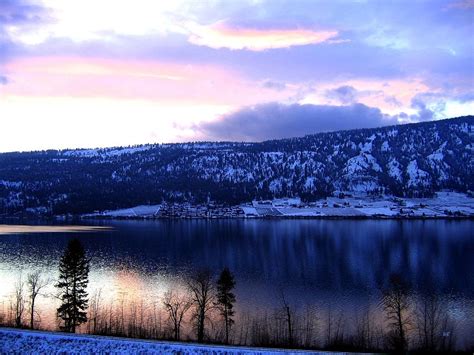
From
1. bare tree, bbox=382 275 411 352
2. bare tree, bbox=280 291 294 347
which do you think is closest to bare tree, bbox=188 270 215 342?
bare tree, bbox=280 291 294 347

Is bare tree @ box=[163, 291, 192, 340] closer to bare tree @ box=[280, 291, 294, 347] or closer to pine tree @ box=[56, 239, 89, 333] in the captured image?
pine tree @ box=[56, 239, 89, 333]

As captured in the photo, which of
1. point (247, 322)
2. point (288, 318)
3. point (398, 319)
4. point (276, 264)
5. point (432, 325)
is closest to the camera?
point (432, 325)

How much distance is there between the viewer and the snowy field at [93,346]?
33781 millimetres

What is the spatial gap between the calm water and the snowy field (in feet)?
59.1

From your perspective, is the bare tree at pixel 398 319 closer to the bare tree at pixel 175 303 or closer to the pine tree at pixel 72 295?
the bare tree at pixel 175 303

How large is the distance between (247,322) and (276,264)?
43.6 m

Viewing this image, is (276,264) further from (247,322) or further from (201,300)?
(247,322)

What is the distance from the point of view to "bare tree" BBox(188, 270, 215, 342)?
44.9 meters

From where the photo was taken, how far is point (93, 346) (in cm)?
3412

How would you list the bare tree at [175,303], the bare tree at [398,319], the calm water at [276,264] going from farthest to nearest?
1. the calm water at [276,264]
2. the bare tree at [175,303]
3. the bare tree at [398,319]

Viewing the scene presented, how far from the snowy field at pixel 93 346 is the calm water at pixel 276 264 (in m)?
18.0

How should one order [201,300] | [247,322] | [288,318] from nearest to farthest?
[288,318], [247,322], [201,300]

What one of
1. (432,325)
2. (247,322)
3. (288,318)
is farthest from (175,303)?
(432,325)

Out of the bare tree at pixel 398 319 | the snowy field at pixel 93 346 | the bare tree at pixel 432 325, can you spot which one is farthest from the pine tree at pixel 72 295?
the bare tree at pixel 432 325
